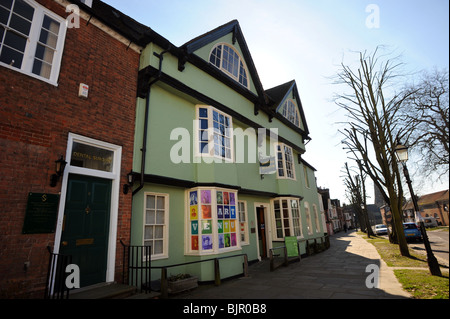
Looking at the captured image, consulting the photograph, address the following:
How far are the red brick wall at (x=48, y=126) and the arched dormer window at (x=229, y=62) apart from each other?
15.0ft

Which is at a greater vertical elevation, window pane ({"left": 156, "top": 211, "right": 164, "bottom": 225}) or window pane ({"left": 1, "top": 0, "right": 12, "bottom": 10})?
window pane ({"left": 1, "top": 0, "right": 12, "bottom": 10})

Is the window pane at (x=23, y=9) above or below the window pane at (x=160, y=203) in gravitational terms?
above

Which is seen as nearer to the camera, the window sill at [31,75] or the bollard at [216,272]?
the window sill at [31,75]

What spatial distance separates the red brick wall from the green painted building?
2.09 feet

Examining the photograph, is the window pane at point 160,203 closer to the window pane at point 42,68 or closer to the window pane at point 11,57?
the window pane at point 42,68

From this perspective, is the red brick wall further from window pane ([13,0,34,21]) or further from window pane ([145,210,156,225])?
window pane ([145,210,156,225])

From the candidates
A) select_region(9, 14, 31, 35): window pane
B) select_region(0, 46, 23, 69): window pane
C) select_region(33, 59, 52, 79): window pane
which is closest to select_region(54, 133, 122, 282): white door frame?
select_region(33, 59, 52, 79): window pane

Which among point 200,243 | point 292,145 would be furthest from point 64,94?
point 292,145

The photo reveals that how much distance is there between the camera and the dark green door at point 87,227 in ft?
17.7

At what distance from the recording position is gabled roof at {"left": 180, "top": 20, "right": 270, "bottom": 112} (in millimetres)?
9094

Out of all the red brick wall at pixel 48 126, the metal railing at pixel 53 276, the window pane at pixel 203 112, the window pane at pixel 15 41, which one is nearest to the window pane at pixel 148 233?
the red brick wall at pixel 48 126
